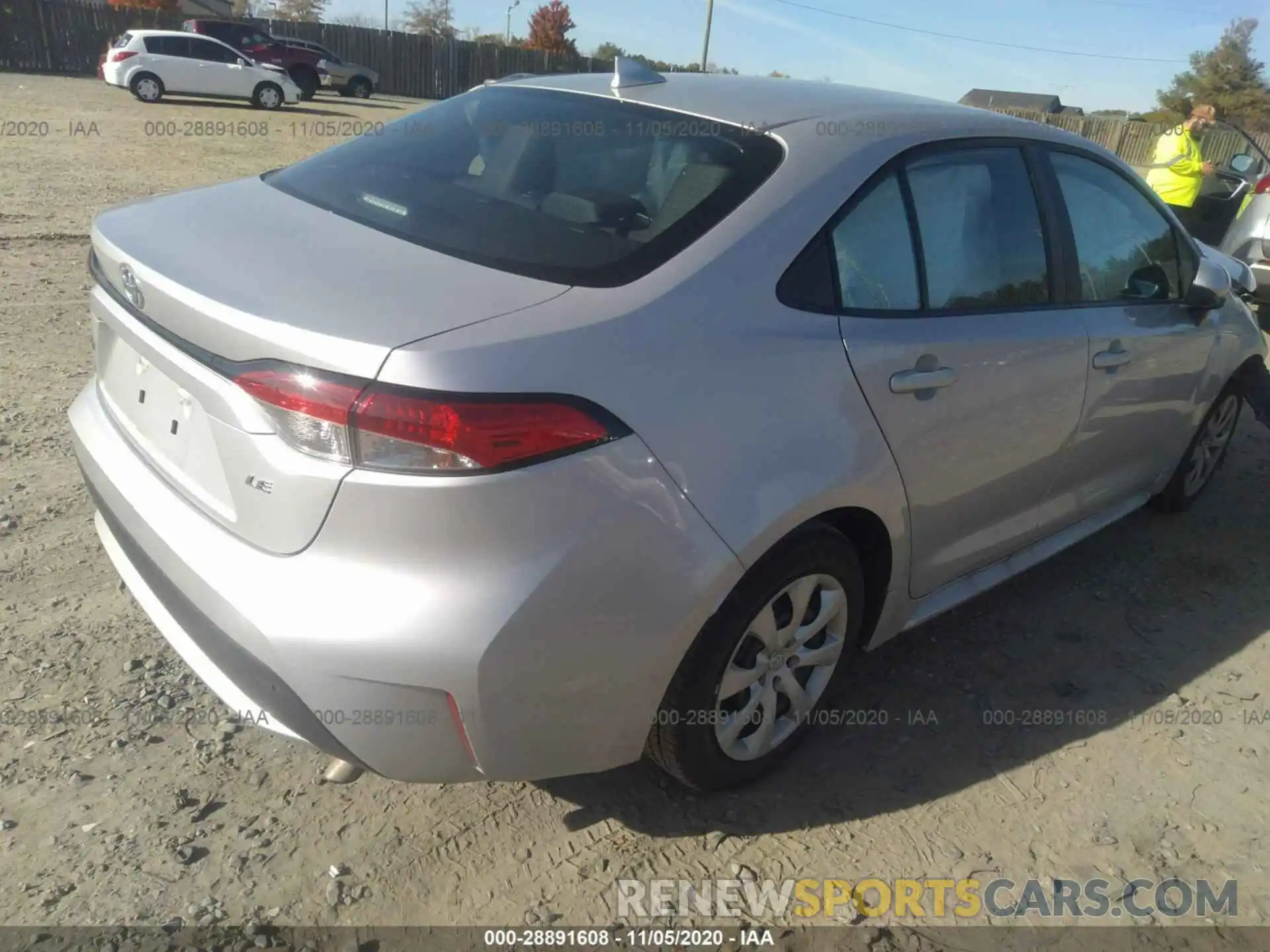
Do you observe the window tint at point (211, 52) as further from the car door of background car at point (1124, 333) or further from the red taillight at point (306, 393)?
the red taillight at point (306, 393)

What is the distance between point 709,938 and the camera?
7.29ft

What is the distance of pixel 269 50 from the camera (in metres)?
28.8

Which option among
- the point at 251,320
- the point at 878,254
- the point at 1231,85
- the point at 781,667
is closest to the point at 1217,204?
the point at 878,254

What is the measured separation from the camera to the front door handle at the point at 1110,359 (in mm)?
3248

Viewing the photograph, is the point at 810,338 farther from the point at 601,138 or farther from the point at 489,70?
the point at 489,70

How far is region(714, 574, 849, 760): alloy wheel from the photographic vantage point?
2.43 metres

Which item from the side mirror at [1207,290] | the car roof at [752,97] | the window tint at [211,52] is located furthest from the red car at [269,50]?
the side mirror at [1207,290]

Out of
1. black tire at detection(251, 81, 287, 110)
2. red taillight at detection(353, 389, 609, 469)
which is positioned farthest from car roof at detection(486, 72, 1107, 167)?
black tire at detection(251, 81, 287, 110)

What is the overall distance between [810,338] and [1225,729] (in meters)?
2.03

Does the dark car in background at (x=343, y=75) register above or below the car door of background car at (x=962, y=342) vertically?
below

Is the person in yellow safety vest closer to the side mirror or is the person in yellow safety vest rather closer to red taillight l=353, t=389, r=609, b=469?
the side mirror

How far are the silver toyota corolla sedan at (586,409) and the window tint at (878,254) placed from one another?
0.05ft

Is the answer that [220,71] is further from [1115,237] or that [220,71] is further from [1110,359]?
[1110,359]

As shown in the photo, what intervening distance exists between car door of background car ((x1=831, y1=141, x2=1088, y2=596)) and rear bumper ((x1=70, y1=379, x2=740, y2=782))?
786mm
